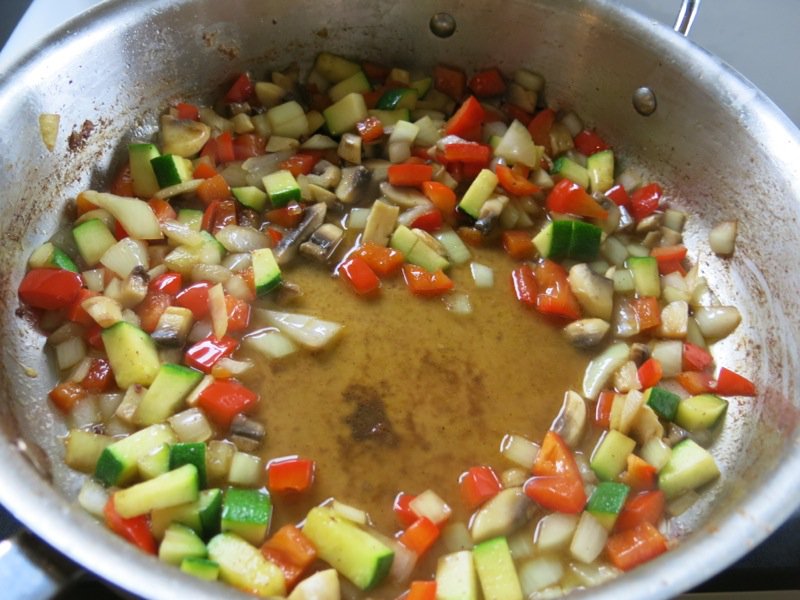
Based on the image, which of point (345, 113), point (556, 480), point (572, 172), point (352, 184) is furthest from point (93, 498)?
point (572, 172)

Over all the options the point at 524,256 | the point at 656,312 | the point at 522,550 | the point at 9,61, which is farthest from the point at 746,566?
the point at 9,61

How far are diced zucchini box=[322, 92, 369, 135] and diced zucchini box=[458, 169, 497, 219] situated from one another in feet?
1.35

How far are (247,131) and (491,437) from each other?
3.66ft

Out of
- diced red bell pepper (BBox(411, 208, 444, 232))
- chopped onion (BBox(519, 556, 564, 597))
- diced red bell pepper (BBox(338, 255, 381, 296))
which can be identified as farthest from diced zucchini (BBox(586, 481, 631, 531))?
diced red bell pepper (BBox(411, 208, 444, 232))

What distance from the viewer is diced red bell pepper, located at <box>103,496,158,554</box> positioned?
1.48 metres

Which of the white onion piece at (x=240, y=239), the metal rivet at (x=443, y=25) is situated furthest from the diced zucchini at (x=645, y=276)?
the white onion piece at (x=240, y=239)

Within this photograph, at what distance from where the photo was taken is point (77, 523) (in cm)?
125

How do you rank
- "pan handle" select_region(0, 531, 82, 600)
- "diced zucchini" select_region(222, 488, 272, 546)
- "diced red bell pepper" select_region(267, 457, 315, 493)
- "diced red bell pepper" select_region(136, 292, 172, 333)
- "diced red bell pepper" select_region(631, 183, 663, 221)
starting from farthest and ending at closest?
"diced red bell pepper" select_region(631, 183, 663, 221) < "diced red bell pepper" select_region(136, 292, 172, 333) < "diced red bell pepper" select_region(267, 457, 315, 493) < "diced zucchini" select_region(222, 488, 272, 546) < "pan handle" select_region(0, 531, 82, 600)

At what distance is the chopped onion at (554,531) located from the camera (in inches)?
63.6

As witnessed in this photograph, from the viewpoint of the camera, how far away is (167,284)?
1904 mm

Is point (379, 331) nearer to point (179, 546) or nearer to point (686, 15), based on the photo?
point (179, 546)

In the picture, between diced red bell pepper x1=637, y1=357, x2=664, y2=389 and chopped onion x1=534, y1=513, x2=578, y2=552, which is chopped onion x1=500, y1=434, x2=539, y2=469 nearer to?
chopped onion x1=534, y1=513, x2=578, y2=552

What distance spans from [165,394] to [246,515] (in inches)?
13.4

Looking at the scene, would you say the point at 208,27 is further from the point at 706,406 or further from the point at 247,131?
the point at 706,406
